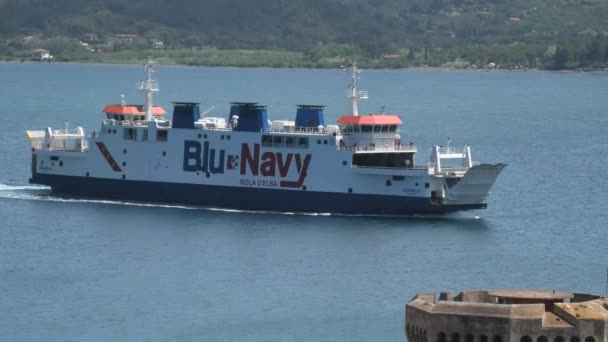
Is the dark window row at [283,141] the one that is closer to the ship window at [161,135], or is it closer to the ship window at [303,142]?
the ship window at [303,142]

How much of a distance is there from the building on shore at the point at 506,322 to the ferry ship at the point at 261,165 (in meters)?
39.1

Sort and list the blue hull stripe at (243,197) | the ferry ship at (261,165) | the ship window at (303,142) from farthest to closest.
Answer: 1. the ship window at (303,142)
2. the blue hull stripe at (243,197)
3. the ferry ship at (261,165)

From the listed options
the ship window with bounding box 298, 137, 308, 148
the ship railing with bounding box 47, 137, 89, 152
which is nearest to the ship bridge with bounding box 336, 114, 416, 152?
the ship window with bounding box 298, 137, 308, 148

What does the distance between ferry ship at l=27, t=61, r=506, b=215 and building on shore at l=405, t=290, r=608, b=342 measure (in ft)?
128

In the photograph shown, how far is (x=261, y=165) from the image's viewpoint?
76625 mm

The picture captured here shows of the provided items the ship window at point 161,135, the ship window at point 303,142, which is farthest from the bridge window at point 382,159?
the ship window at point 161,135

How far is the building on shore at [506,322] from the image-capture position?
33.4 meters

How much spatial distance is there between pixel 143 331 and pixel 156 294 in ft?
18.4

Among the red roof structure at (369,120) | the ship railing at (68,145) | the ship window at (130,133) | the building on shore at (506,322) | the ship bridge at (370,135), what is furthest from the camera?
the ship railing at (68,145)

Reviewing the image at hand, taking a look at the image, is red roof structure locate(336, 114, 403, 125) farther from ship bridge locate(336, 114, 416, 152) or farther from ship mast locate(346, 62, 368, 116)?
ship mast locate(346, 62, 368, 116)

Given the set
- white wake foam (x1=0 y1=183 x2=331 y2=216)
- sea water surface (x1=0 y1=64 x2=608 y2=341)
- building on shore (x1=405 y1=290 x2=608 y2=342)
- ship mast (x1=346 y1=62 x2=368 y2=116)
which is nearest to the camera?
building on shore (x1=405 y1=290 x2=608 y2=342)

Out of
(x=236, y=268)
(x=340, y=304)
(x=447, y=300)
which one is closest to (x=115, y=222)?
(x=236, y=268)

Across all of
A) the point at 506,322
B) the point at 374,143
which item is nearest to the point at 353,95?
the point at 374,143

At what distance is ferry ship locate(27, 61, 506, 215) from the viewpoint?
74.2m
